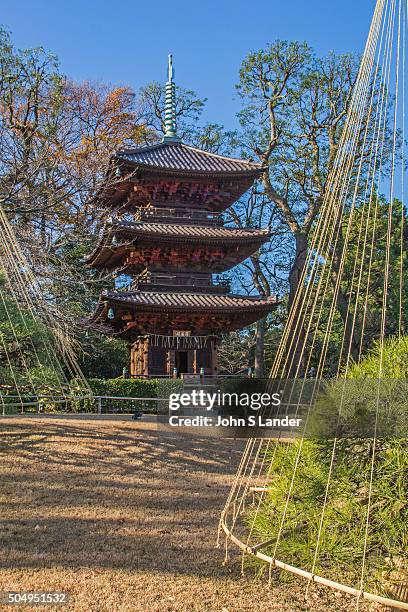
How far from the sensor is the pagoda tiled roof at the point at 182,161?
18.2 metres

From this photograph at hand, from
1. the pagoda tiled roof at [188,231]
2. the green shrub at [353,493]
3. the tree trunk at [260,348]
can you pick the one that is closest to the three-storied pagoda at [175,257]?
the pagoda tiled roof at [188,231]

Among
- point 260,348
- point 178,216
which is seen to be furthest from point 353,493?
point 260,348

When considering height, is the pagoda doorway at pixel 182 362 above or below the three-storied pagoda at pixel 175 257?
below

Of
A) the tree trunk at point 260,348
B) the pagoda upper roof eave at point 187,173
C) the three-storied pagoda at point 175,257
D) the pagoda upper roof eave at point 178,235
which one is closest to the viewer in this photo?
the pagoda upper roof eave at point 178,235

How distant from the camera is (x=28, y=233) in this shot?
37.2 feet

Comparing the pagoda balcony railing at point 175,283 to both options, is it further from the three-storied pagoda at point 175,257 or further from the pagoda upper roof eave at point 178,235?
the pagoda upper roof eave at point 178,235

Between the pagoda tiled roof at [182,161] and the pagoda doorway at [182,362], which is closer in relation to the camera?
the pagoda tiled roof at [182,161]

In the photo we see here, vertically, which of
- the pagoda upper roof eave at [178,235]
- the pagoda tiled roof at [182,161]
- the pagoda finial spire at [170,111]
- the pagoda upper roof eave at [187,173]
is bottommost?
the pagoda upper roof eave at [178,235]

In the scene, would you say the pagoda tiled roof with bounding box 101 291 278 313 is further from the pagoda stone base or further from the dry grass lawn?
the dry grass lawn

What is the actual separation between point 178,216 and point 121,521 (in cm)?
1337

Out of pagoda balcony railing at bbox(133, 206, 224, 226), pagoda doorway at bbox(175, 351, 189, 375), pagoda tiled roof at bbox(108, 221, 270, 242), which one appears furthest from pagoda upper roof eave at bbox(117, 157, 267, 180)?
pagoda doorway at bbox(175, 351, 189, 375)

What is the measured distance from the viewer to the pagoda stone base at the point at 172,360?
18141mm

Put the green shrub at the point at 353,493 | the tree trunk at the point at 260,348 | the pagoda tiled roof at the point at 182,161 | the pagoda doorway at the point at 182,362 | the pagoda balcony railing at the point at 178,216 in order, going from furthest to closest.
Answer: the tree trunk at the point at 260,348, the pagoda doorway at the point at 182,362, the pagoda balcony railing at the point at 178,216, the pagoda tiled roof at the point at 182,161, the green shrub at the point at 353,493

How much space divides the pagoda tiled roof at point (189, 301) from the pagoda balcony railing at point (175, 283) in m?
0.31
